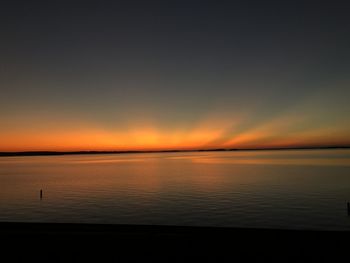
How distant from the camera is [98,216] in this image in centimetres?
4100

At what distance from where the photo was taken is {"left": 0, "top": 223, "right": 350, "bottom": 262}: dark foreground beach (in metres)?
14.9

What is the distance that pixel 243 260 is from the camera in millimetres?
14578

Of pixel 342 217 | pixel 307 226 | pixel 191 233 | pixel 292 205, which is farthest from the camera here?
pixel 292 205

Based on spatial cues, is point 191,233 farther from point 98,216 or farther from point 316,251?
point 98,216

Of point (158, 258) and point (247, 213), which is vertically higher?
point (158, 258)

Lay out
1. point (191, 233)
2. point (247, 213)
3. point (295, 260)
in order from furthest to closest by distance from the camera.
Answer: point (247, 213) → point (191, 233) → point (295, 260)

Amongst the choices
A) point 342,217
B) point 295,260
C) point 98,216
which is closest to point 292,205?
point 342,217

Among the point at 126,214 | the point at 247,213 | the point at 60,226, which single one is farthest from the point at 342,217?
the point at 60,226

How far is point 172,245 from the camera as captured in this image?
16781 millimetres

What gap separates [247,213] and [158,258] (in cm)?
2817

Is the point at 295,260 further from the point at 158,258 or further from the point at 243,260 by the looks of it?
the point at 158,258

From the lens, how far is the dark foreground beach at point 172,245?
49.0 ft

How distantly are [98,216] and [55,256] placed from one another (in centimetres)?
2672

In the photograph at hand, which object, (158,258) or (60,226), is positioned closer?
(158,258)
